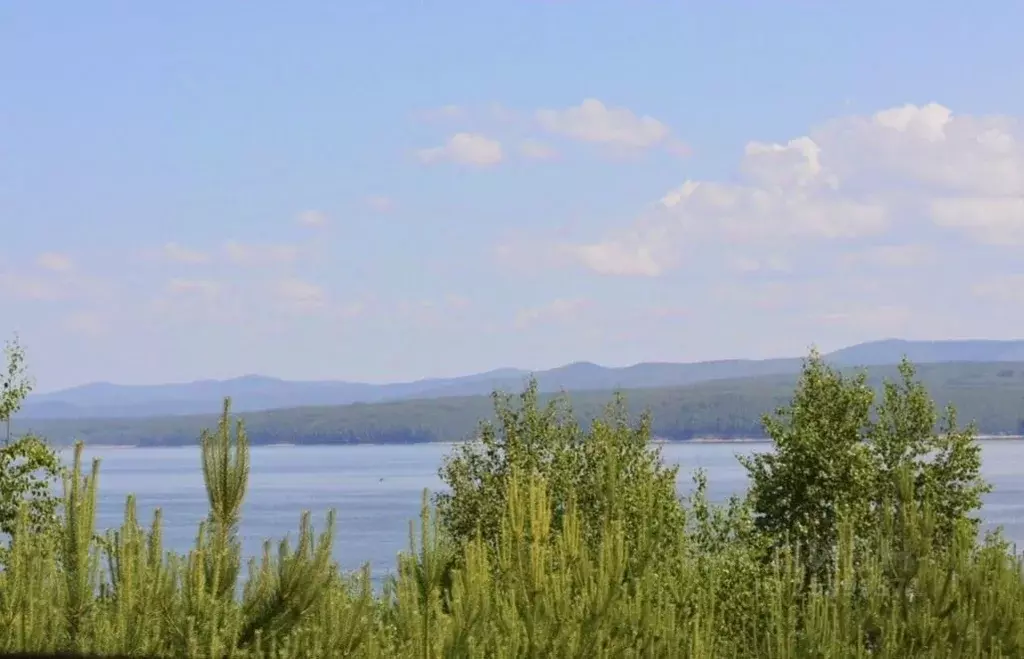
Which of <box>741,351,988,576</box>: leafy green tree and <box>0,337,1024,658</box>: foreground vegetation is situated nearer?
<box>0,337,1024,658</box>: foreground vegetation

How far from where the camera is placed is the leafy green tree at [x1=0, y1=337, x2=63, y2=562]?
31.3 m

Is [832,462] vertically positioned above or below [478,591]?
below

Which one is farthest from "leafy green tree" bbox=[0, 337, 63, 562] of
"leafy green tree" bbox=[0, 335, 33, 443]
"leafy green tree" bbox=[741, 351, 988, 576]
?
"leafy green tree" bbox=[741, 351, 988, 576]

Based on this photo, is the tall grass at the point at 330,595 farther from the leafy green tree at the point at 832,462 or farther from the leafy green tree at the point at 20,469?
the leafy green tree at the point at 832,462

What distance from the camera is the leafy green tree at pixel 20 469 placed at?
31.3m

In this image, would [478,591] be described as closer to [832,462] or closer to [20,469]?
[20,469]

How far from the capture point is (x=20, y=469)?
3216 centimetres

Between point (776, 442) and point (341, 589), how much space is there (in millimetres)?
37506

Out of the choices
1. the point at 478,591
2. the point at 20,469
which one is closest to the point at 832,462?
the point at 20,469

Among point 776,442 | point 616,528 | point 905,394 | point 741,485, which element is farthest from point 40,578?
point 741,485

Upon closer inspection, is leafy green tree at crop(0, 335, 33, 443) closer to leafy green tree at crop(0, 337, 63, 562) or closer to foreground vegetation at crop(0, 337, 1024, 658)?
leafy green tree at crop(0, 337, 63, 562)

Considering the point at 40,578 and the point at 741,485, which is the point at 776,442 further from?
the point at 741,485

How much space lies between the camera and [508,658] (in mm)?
7875

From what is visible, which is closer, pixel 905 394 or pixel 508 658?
pixel 508 658
